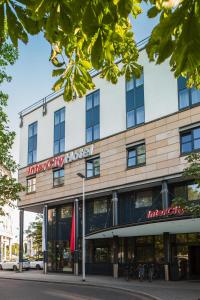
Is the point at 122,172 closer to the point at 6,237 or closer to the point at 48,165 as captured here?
the point at 48,165

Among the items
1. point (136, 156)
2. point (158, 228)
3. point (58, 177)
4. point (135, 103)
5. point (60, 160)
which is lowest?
point (158, 228)

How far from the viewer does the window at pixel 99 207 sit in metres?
41.9

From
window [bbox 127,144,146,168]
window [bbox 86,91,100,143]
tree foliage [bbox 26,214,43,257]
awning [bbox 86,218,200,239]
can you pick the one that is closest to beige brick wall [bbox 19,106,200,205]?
Result: window [bbox 127,144,146,168]

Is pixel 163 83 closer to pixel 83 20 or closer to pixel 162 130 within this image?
pixel 162 130

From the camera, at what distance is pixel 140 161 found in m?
37.0

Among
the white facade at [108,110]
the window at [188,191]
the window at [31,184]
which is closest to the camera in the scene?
the window at [188,191]

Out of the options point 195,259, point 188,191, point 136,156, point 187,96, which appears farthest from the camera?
point 136,156

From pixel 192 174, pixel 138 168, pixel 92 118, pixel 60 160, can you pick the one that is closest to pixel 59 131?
pixel 60 160

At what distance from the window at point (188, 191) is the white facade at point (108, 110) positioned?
217 inches

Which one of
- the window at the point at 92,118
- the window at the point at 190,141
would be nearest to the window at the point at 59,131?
the window at the point at 92,118

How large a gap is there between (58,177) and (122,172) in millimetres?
9803

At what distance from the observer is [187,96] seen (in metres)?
34.0

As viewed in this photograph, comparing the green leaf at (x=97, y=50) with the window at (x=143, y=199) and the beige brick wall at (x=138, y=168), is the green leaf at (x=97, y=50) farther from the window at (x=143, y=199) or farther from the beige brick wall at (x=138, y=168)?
the window at (x=143, y=199)

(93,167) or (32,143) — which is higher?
(32,143)
